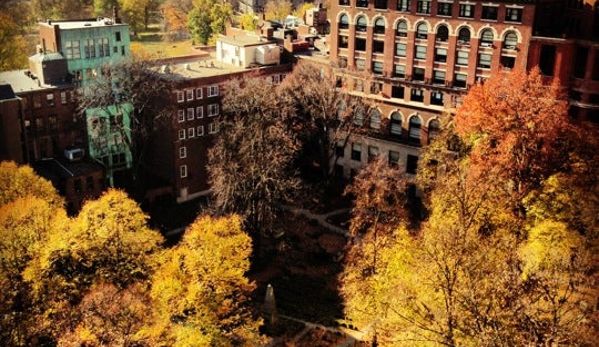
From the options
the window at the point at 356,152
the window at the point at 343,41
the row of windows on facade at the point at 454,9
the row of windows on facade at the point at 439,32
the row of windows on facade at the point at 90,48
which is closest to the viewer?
the row of windows on facade at the point at 454,9

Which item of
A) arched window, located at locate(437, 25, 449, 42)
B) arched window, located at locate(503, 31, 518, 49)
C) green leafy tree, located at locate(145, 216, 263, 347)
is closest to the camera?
green leafy tree, located at locate(145, 216, 263, 347)

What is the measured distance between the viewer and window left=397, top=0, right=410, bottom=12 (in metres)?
89.2

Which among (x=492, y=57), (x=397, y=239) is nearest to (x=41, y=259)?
(x=397, y=239)

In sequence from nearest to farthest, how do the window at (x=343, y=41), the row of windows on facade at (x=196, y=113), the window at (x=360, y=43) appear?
1. the row of windows on facade at (x=196, y=113)
2. the window at (x=360, y=43)
3. the window at (x=343, y=41)

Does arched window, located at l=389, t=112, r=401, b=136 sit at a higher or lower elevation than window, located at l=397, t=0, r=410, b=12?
lower

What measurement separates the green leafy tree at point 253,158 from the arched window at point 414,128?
17833 millimetres

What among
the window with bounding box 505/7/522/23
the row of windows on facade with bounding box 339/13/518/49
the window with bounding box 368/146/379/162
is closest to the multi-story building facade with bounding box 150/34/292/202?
the row of windows on facade with bounding box 339/13/518/49

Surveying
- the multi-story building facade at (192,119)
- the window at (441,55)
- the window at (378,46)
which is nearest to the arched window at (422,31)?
the window at (441,55)

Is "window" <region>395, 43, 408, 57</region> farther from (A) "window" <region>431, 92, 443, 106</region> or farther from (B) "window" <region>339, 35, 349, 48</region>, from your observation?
(B) "window" <region>339, 35, 349, 48</region>

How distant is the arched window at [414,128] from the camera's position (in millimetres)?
91188

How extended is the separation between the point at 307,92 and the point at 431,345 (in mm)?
52444

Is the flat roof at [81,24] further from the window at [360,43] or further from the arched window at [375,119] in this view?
the arched window at [375,119]

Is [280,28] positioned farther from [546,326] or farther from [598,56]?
[546,326]

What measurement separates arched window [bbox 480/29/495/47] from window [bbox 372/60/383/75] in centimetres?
1490
